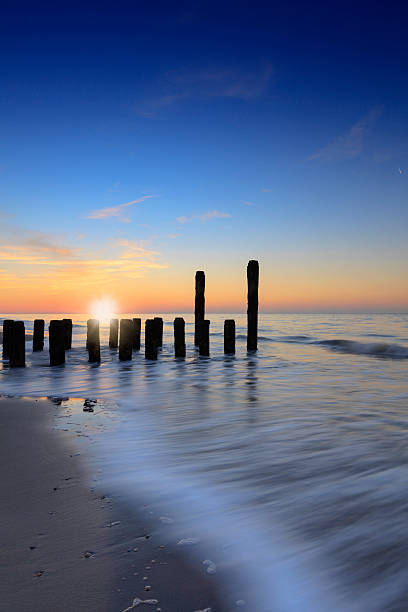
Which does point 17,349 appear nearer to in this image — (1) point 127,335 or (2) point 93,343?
(2) point 93,343

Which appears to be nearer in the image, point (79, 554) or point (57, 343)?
point (79, 554)

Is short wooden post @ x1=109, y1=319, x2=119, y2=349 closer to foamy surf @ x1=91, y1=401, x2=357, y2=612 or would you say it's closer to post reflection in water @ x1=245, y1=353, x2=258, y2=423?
post reflection in water @ x1=245, y1=353, x2=258, y2=423

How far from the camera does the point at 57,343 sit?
475 inches

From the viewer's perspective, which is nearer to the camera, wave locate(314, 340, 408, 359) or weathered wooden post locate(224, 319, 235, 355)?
weathered wooden post locate(224, 319, 235, 355)

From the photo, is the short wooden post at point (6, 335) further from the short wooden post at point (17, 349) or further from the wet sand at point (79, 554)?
the wet sand at point (79, 554)

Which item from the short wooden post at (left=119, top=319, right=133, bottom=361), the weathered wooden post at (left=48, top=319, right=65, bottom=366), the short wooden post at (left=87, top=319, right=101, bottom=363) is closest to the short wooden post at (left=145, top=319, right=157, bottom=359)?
the short wooden post at (left=119, top=319, right=133, bottom=361)

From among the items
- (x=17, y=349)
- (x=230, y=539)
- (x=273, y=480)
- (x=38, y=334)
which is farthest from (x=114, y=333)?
(x=230, y=539)

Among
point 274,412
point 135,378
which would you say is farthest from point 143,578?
point 135,378

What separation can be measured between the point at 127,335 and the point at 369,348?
1337cm

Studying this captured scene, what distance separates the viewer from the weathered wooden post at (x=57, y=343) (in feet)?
38.1

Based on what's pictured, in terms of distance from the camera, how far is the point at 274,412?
6625 mm

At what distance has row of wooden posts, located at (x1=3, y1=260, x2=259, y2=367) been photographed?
1148 centimetres

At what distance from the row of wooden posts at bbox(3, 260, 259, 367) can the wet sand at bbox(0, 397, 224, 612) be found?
8464mm

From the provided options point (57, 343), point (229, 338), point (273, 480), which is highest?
point (57, 343)
